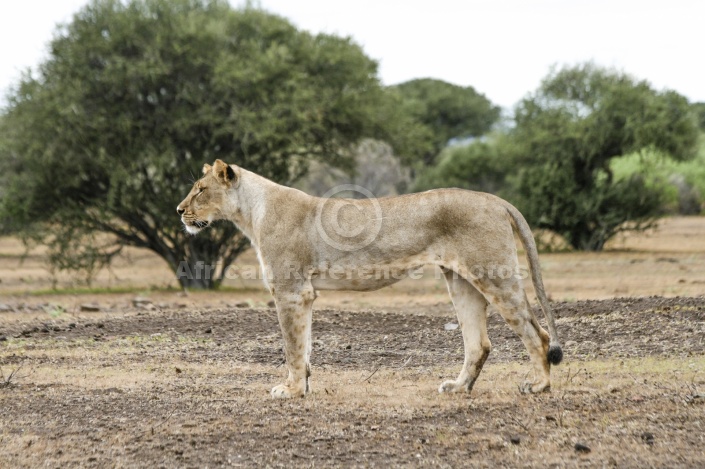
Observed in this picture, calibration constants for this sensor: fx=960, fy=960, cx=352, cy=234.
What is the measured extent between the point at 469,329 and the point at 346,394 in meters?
1.14

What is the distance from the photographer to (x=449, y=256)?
7.38 metres

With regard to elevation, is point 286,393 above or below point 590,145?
below

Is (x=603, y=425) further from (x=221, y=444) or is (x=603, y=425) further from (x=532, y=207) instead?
(x=532, y=207)

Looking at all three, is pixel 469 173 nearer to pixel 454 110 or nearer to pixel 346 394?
pixel 454 110

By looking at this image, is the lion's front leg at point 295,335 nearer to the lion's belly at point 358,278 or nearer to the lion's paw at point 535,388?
the lion's belly at point 358,278

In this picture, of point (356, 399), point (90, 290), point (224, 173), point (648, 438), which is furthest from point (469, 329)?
point (90, 290)

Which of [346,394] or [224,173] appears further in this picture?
[224,173]

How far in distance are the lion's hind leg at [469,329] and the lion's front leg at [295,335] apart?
3.72 feet

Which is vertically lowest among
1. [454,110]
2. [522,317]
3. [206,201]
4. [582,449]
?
[582,449]

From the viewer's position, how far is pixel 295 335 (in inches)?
306

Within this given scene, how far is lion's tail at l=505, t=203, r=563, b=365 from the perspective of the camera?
7375 millimetres

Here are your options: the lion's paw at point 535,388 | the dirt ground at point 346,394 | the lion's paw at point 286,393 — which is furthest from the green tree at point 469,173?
the lion's paw at point 535,388

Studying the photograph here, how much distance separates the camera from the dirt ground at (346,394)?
19.7 ft

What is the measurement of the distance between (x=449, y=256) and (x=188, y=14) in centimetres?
1566
